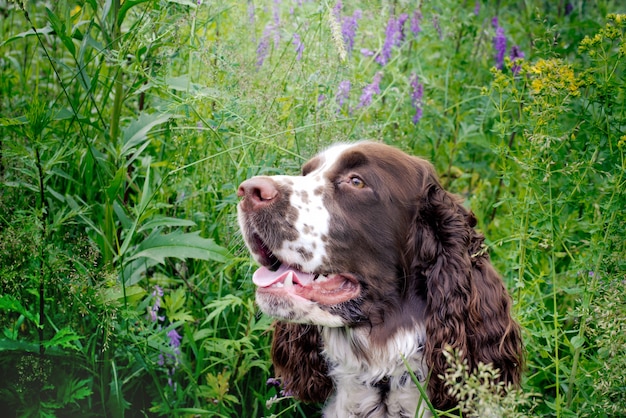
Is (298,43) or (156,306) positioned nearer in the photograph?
(156,306)

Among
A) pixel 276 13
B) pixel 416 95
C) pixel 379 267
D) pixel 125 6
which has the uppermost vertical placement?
pixel 125 6

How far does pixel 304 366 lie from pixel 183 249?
708 mm

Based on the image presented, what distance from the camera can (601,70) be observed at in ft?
8.83

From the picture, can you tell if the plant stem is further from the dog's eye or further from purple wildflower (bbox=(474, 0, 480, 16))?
purple wildflower (bbox=(474, 0, 480, 16))

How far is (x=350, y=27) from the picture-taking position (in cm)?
390

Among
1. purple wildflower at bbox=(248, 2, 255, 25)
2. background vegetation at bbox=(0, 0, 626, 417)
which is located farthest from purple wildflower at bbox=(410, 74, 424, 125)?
purple wildflower at bbox=(248, 2, 255, 25)

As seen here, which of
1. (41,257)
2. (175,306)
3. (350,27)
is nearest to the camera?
(41,257)

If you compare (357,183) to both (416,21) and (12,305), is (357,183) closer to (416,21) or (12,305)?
(12,305)

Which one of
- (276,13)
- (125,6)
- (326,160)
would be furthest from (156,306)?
(276,13)

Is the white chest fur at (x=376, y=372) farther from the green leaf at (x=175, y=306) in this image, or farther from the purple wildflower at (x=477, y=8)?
the purple wildflower at (x=477, y=8)

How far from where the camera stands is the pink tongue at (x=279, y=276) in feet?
8.57

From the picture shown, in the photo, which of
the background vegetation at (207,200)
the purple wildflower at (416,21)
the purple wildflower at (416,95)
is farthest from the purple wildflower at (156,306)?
→ the purple wildflower at (416,21)

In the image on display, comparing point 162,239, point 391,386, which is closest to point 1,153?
point 162,239

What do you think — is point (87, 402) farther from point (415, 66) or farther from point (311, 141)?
point (415, 66)
